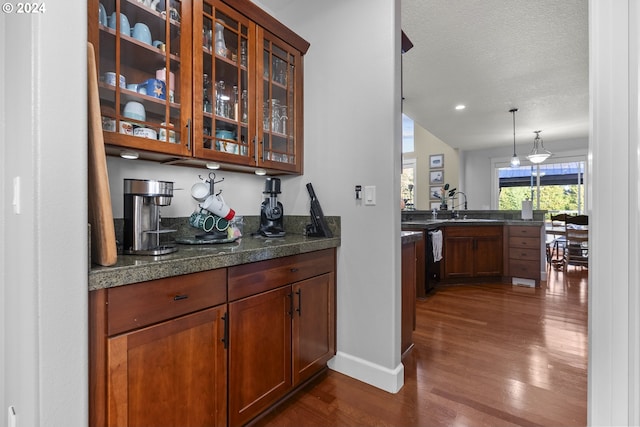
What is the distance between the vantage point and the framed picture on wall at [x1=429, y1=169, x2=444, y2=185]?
761cm

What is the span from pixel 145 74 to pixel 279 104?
0.84m

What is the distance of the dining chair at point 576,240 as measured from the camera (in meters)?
4.97

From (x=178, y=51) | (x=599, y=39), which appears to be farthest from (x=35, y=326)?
(x=599, y=39)

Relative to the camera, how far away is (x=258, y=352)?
1.46m

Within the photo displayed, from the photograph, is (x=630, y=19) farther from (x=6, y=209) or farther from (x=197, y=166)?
(x=6, y=209)

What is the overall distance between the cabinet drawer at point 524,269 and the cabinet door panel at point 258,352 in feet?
13.1

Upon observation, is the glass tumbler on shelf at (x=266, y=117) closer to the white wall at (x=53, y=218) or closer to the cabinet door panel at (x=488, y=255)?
the white wall at (x=53, y=218)

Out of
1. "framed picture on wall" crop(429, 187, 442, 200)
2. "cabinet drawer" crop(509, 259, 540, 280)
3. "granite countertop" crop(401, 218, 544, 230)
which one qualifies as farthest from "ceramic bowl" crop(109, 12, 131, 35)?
"framed picture on wall" crop(429, 187, 442, 200)

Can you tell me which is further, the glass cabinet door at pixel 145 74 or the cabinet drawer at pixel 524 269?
the cabinet drawer at pixel 524 269

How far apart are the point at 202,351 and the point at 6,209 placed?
100 centimetres

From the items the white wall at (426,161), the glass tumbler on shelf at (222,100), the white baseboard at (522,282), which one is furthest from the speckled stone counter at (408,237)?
the white wall at (426,161)

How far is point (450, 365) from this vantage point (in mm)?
2098

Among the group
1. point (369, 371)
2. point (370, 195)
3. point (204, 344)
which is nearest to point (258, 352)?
point (204, 344)

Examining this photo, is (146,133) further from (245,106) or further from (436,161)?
(436,161)
